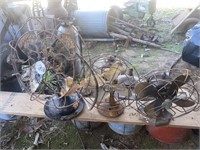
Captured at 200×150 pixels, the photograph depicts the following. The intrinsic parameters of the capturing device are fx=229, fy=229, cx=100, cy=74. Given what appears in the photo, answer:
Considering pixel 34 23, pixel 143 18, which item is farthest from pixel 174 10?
pixel 34 23

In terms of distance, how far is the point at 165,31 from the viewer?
3.54 m

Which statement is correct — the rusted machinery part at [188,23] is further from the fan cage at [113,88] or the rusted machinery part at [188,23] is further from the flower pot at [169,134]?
the fan cage at [113,88]

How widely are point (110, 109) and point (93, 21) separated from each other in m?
1.97

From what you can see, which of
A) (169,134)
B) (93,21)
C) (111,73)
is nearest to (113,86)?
(111,73)

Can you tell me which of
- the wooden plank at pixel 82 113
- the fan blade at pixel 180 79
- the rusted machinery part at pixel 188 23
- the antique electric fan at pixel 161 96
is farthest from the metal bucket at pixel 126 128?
the rusted machinery part at pixel 188 23

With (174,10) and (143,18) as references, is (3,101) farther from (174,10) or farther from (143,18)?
(174,10)

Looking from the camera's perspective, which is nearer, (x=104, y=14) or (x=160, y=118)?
(x=160, y=118)

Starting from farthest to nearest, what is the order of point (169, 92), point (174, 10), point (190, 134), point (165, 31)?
point (174, 10) < point (165, 31) < point (190, 134) < point (169, 92)

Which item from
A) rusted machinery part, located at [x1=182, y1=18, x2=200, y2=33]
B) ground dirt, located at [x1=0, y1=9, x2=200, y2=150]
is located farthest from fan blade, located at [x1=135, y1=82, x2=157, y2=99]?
rusted machinery part, located at [x1=182, y1=18, x2=200, y2=33]

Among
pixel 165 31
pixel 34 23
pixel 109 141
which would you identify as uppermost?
pixel 34 23

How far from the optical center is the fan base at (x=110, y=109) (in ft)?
5.00

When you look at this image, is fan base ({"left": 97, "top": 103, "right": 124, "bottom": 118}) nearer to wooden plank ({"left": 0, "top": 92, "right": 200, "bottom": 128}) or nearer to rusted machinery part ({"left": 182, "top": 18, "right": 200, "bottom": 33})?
wooden plank ({"left": 0, "top": 92, "right": 200, "bottom": 128})

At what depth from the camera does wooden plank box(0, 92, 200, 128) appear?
4.98 ft

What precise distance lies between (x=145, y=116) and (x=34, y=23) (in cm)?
144
